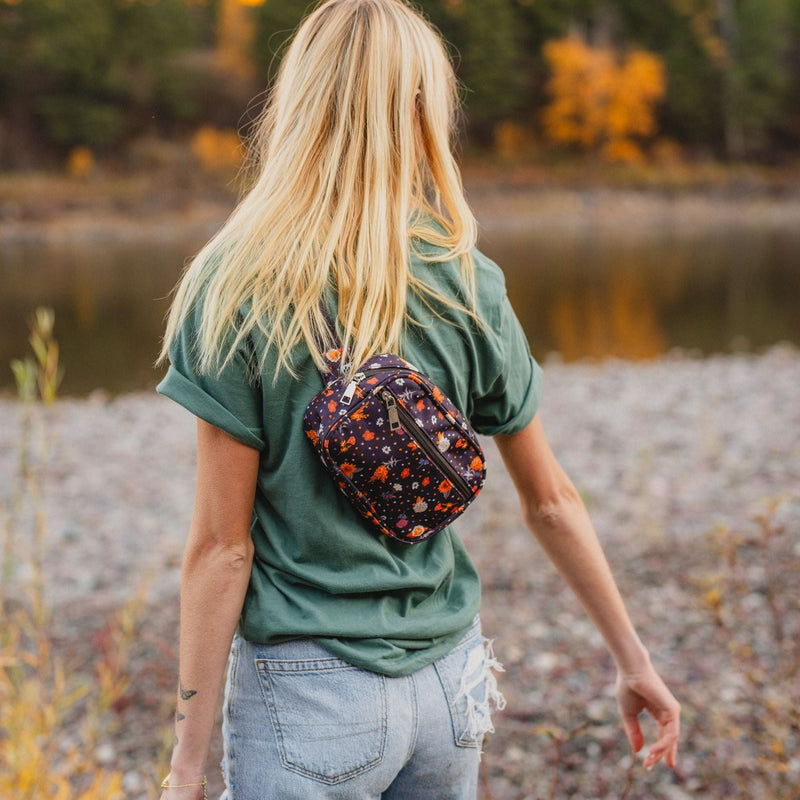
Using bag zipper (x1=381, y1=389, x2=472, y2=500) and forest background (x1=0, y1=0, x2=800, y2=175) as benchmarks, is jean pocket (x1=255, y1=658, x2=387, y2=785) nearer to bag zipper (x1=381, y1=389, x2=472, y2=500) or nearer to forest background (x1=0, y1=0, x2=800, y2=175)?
bag zipper (x1=381, y1=389, x2=472, y2=500)

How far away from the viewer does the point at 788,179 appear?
127 feet

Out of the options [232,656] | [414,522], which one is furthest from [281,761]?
[414,522]

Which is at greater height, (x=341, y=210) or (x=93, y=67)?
(x=341, y=210)

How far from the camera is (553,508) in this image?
1592 mm

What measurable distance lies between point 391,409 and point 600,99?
42.2 metres

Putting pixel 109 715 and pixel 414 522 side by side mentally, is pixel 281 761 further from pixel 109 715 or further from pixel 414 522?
pixel 109 715

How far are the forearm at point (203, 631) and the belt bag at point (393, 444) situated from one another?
0.20 metres

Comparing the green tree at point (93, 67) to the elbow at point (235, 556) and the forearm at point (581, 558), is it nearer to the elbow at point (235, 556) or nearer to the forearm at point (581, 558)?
the forearm at point (581, 558)

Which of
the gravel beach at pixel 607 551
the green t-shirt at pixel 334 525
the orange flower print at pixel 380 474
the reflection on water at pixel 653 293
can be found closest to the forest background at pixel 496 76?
the reflection on water at pixel 653 293

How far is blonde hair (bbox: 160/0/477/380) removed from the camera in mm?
1271

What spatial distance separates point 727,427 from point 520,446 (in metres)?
6.82

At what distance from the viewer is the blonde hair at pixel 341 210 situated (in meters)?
1.27

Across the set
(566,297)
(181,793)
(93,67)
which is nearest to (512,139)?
(93,67)

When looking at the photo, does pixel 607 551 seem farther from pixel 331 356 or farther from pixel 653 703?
pixel 331 356
